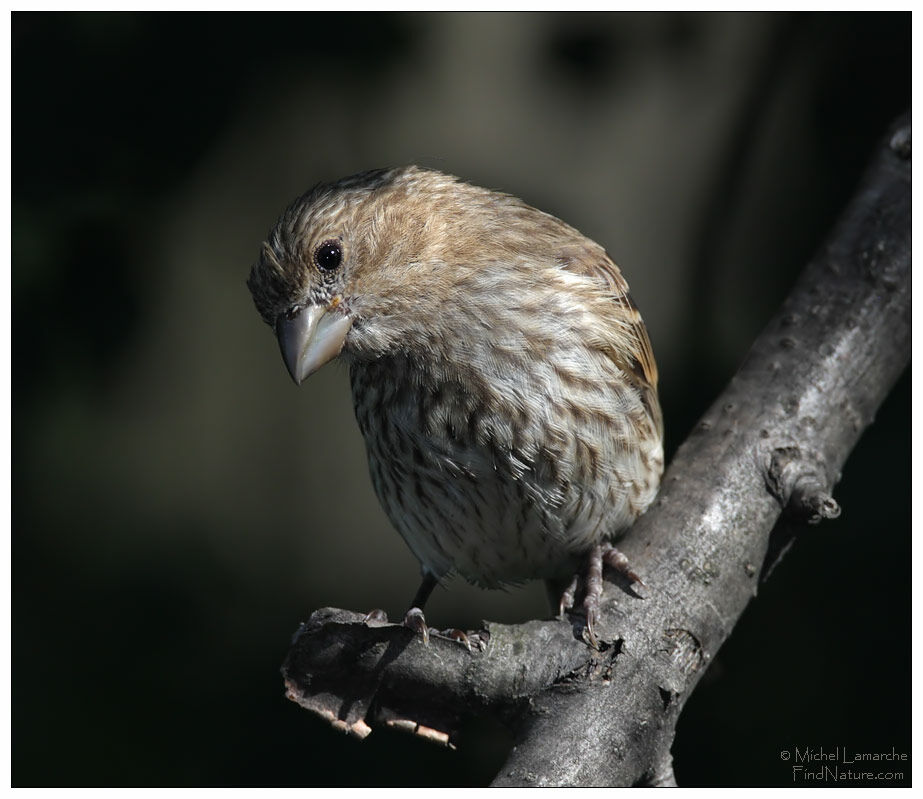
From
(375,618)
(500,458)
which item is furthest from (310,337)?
(375,618)

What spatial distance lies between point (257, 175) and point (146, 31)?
2.61 feet

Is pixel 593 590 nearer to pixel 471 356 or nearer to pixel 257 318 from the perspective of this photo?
pixel 471 356

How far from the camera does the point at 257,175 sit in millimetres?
4434

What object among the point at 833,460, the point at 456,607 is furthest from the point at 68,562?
the point at 833,460

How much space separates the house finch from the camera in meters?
2.31

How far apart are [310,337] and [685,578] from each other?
1.06 metres

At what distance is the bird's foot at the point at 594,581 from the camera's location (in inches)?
89.1

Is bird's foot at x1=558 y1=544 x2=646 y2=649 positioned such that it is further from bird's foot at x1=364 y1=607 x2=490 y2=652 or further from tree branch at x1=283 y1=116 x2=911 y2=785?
bird's foot at x1=364 y1=607 x2=490 y2=652

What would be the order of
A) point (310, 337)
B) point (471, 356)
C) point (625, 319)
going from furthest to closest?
point (625, 319) < point (471, 356) < point (310, 337)

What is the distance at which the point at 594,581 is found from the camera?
94.9 inches

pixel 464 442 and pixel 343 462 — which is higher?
pixel 464 442

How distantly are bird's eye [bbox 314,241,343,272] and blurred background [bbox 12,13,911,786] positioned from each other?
68.9 inches

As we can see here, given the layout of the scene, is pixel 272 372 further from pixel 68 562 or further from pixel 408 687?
pixel 408 687

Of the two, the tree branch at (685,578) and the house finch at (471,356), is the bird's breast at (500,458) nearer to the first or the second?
the house finch at (471,356)
